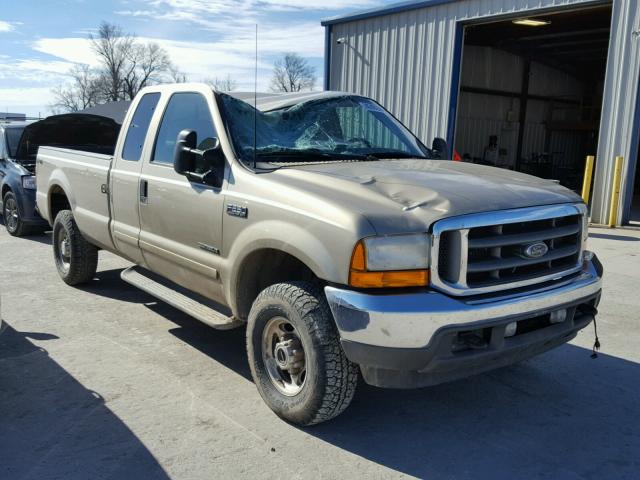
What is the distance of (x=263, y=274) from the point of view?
12.5 ft

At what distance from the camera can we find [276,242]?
334 cm

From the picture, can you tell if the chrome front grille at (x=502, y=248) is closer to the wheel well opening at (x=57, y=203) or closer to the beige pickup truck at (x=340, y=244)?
the beige pickup truck at (x=340, y=244)

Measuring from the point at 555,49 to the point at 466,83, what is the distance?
4.22 meters

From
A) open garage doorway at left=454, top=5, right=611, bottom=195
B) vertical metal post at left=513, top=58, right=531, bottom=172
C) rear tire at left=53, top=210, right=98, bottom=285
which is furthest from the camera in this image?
vertical metal post at left=513, top=58, right=531, bottom=172

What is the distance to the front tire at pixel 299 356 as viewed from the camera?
312cm

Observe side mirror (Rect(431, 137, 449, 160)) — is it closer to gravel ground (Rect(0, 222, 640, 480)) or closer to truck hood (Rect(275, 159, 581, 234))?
truck hood (Rect(275, 159, 581, 234))

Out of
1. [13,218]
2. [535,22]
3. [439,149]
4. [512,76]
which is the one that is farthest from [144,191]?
[512,76]

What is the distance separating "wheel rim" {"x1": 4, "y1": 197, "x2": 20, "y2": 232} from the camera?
9.61 metres

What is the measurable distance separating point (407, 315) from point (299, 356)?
878 millimetres

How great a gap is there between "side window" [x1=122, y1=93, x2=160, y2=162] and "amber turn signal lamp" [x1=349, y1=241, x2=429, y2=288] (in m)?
2.71

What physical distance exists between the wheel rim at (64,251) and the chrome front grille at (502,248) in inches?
189

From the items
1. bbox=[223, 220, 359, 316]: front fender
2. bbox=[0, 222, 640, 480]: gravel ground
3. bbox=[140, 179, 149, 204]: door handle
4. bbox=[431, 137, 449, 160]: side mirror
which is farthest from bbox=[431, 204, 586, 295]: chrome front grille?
bbox=[140, 179, 149, 204]: door handle

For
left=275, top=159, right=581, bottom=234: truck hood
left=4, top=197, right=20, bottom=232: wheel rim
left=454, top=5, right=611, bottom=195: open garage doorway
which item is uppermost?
left=454, top=5, right=611, bottom=195: open garage doorway

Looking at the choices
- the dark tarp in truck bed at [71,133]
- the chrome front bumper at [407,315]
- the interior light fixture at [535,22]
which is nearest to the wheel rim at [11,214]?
the dark tarp in truck bed at [71,133]
